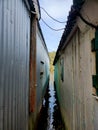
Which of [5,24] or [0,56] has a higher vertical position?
[5,24]

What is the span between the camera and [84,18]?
3.87m

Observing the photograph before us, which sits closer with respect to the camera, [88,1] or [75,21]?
[88,1]

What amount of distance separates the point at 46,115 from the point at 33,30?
23.8ft

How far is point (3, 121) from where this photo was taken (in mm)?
2893

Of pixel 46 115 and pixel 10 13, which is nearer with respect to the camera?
pixel 10 13

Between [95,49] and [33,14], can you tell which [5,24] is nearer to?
[95,49]

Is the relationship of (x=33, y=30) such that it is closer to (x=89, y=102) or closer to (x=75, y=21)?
(x=75, y=21)

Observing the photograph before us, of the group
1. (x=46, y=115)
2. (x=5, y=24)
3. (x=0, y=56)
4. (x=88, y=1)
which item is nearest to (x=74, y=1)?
(x=88, y=1)

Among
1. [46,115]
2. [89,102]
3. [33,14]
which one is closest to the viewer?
[89,102]

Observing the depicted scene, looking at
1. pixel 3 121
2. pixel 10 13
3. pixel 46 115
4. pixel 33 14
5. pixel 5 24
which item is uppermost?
pixel 33 14

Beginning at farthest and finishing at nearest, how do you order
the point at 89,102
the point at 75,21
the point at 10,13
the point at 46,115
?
the point at 46,115
the point at 75,21
the point at 89,102
the point at 10,13

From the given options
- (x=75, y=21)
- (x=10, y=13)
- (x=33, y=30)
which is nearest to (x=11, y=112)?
(x=10, y=13)

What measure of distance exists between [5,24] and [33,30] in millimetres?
3369

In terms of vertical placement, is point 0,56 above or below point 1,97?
above
